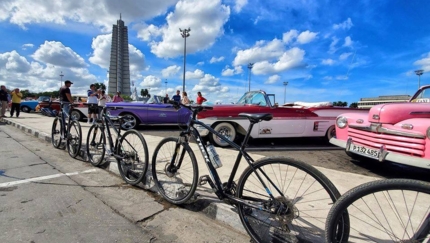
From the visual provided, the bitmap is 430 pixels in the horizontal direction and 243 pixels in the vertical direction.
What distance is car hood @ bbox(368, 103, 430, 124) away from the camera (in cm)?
399

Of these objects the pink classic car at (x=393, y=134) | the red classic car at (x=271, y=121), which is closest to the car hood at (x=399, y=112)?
the pink classic car at (x=393, y=134)

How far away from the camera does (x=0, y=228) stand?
2.31 meters

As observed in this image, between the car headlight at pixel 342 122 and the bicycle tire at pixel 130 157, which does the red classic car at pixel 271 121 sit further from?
the bicycle tire at pixel 130 157

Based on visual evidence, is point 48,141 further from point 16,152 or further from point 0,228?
point 0,228

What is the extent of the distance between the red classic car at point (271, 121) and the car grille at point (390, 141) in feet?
6.65

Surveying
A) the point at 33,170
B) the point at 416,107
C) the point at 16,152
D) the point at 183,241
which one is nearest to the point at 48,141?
the point at 16,152

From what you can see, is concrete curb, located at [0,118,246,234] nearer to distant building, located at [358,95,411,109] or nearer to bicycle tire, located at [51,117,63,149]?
bicycle tire, located at [51,117,63,149]

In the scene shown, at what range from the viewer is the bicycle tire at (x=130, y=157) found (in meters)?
3.51

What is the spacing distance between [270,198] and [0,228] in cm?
264

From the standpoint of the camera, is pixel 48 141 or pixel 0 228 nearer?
pixel 0 228

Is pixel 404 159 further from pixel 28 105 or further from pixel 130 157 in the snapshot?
pixel 28 105

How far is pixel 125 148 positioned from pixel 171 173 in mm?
1011

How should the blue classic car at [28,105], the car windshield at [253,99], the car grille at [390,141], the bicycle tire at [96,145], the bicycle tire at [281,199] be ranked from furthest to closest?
the blue classic car at [28,105] → the car windshield at [253,99] → the bicycle tire at [96,145] → the car grille at [390,141] → the bicycle tire at [281,199]

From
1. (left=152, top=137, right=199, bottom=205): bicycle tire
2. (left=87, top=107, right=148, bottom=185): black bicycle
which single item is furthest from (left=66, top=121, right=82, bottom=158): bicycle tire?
(left=152, top=137, right=199, bottom=205): bicycle tire
